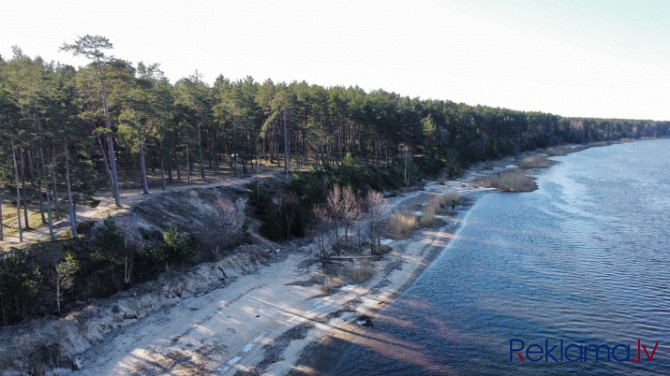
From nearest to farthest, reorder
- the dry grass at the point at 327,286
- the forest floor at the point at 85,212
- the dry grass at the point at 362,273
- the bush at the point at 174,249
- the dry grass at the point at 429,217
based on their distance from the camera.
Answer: the forest floor at the point at 85,212, the bush at the point at 174,249, the dry grass at the point at 327,286, the dry grass at the point at 362,273, the dry grass at the point at 429,217

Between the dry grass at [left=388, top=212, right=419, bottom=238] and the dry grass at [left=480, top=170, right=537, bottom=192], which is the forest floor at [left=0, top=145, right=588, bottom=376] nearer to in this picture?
the dry grass at [left=388, top=212, right=419, bottom=238]

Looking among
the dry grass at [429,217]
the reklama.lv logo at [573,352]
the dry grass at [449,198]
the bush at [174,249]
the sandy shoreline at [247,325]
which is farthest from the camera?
the dry grass at [449,198]

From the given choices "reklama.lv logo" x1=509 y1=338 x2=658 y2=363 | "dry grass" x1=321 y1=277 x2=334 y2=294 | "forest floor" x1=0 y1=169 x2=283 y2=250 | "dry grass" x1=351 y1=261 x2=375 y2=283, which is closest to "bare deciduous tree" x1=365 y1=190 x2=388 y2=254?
"dry grass" x1=351 y1=261 x2=375 y2=283

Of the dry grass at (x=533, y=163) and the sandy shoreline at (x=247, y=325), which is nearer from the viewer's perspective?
the sandy shoreline at (x=247, y=325)

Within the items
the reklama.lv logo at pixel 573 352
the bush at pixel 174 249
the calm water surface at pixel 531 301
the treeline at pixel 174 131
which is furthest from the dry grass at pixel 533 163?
the bush at pixel 174 249

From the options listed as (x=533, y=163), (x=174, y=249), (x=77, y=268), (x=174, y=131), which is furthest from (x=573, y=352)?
(x=533, y=163)

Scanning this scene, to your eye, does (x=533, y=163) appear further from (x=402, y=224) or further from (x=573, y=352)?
(x=573, y=352)

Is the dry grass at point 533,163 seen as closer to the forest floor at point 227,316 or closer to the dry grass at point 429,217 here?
the dry grass at point 429,217

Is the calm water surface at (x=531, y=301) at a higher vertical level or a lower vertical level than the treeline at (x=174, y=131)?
lower
